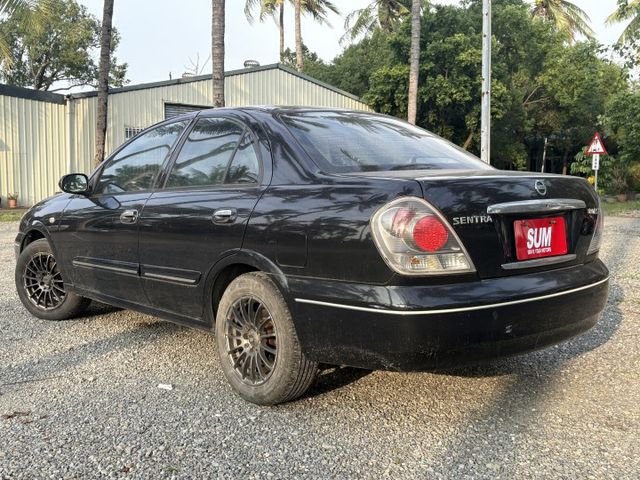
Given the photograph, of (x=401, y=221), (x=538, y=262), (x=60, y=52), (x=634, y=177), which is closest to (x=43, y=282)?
(x=401, y=221)

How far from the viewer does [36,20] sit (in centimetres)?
1560

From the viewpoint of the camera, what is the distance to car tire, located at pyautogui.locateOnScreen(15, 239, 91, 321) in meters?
5.08

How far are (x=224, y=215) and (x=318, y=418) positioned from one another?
1202mm

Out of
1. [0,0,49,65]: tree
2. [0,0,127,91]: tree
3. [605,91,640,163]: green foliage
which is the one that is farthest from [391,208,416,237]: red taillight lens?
[0,0,127,91]: tree

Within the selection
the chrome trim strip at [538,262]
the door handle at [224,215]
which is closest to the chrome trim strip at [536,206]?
the chrome trim strip at [538,262]

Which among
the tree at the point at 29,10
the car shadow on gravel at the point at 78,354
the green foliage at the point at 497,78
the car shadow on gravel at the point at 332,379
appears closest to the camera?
the car shadow on gravel at the point at 332,379

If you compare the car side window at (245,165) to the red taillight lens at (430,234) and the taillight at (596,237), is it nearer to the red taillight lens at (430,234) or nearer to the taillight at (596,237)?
the red taillight lens at (430,234)

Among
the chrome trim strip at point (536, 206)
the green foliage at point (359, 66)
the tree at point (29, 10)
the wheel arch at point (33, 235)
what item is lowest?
the wheel arch at point (33, 235)

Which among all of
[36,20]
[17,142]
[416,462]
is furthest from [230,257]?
[17,142]

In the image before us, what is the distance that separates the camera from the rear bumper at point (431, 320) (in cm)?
268

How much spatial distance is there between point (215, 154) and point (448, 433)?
211cm

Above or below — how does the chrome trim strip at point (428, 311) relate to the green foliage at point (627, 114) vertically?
below

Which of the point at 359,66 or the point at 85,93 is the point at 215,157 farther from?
the point at 359,66

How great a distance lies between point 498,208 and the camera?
2.86 metres
